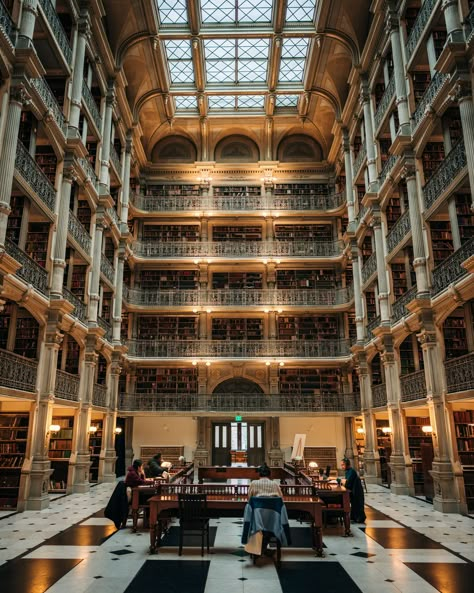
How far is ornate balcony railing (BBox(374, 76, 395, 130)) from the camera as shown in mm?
12469

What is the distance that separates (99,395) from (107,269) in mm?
3886

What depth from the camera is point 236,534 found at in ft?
22.5

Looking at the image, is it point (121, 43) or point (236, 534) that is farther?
point (121, 43)

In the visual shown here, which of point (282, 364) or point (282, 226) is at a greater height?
point (282, 226)

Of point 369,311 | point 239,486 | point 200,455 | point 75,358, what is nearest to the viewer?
point 239,486

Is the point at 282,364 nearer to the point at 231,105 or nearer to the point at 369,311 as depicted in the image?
the point at 369,311

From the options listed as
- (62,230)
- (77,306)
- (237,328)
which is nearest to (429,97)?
(62,230)

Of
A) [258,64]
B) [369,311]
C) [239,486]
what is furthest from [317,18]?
[239,486]

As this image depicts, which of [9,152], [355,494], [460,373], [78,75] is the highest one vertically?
[78,75]

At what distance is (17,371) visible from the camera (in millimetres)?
8789

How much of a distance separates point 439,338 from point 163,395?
10123mm

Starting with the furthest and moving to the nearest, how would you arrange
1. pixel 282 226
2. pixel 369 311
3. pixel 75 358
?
pixel 282 226, pixel 369 311, pixel 75 358

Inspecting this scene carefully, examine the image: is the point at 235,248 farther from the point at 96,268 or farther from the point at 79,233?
the point at 79,233

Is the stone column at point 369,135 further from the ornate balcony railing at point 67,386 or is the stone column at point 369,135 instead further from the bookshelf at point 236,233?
the ornate balcony railing at point 67,386
